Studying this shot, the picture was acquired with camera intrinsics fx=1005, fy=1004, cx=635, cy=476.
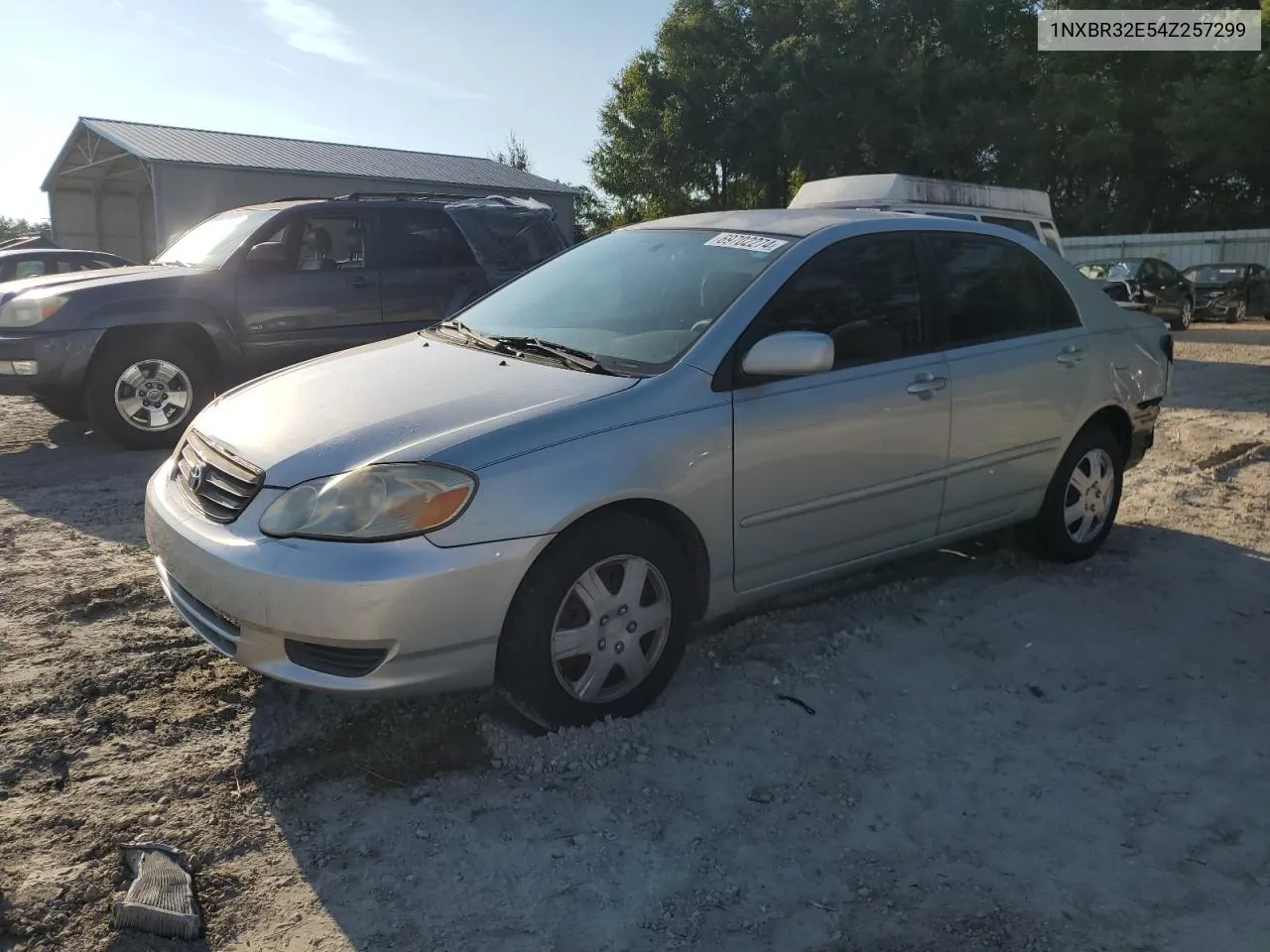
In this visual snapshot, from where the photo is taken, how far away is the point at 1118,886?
256 cm

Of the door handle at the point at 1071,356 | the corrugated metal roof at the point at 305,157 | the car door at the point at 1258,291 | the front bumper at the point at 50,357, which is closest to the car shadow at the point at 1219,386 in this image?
the door handle at the point at 1071,356

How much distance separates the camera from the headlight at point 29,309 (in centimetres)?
693

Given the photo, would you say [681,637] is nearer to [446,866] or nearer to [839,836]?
[839,836]

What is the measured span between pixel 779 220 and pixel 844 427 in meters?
1.00

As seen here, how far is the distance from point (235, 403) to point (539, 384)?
1175 millimetres

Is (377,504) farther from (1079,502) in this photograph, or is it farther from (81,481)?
(81,481)

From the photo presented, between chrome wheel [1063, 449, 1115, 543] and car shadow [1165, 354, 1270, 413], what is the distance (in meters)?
3.78

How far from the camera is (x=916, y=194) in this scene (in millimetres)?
10922

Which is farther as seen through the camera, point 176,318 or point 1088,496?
point 176,318

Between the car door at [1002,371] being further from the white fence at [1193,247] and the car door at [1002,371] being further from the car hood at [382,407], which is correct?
the white fence at [1193,247]

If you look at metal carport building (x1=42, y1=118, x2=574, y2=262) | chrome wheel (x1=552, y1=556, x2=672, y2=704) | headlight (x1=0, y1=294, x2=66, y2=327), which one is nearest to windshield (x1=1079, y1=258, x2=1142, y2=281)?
metal carport building (x1=42, y1=118, x2=574, y2=262)

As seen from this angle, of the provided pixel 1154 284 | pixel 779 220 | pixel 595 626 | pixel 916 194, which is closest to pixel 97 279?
pixel 779 220

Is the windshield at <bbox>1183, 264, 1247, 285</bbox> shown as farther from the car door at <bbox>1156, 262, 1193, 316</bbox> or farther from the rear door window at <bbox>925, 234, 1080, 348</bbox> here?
the rear door window at <bbox>925, 234, 1080, 348</bbox>

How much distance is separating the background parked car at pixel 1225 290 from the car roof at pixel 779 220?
21.6 metres
